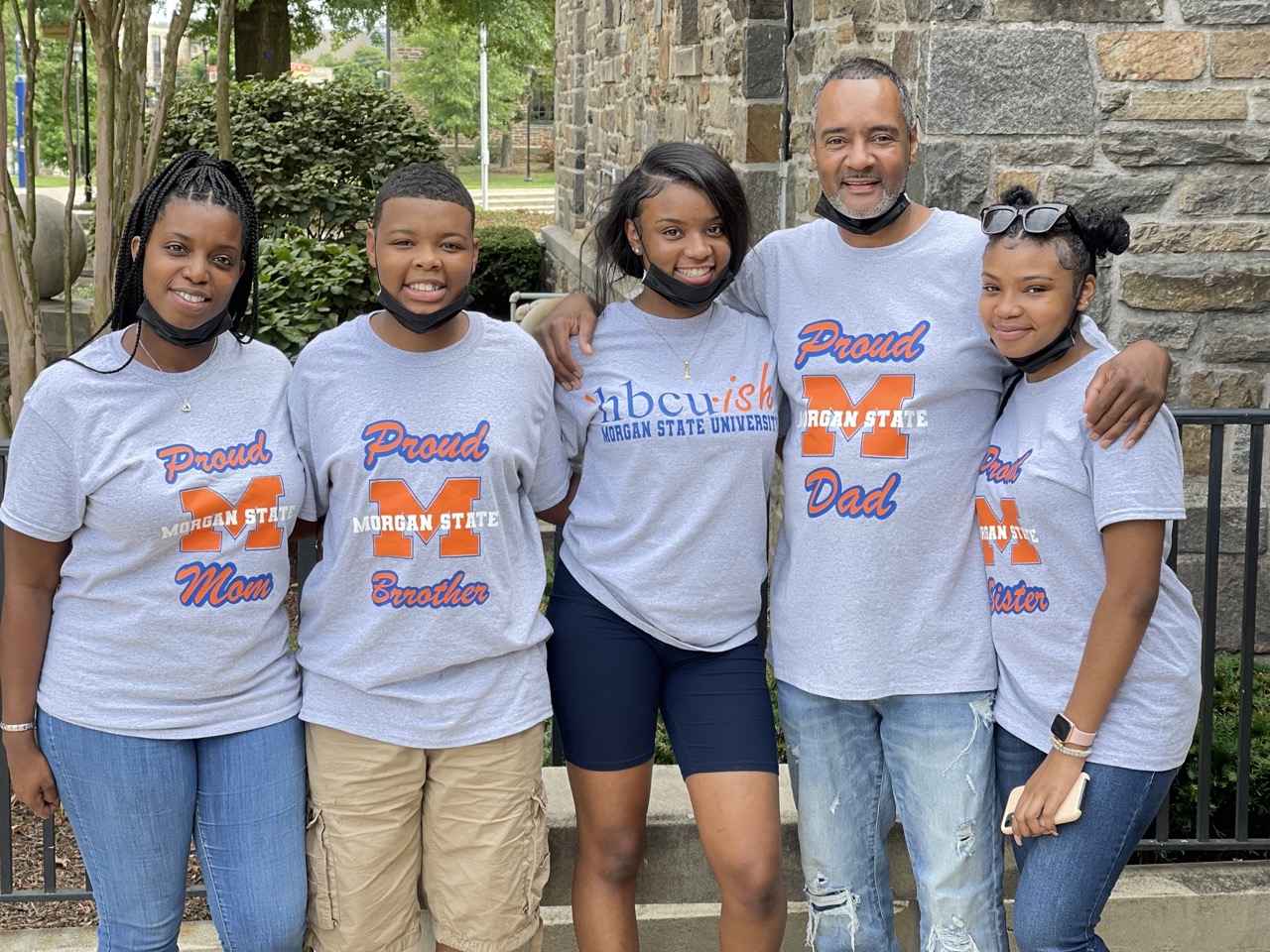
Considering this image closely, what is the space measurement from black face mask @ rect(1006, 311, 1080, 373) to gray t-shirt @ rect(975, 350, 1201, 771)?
0.15ft

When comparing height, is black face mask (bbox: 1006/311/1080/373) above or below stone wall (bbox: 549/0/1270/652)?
below

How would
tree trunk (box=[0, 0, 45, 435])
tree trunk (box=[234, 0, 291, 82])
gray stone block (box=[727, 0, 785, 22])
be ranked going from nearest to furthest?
1. tree trunk (box=[0, 0, 45, 435])
2. gray stone block (box=[727, 0, 785, 22])
3. tree trunk (box=[234, 0, 291, 82])

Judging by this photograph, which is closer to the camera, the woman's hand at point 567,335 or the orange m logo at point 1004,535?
the orange m logo at point 1004,535

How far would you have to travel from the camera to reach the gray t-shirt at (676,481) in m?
2.64

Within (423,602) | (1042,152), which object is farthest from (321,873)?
(1042,152)

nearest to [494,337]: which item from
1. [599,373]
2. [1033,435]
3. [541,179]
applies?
[599,373]

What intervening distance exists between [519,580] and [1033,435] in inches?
37.6

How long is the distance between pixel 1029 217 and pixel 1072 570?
24.4 inches

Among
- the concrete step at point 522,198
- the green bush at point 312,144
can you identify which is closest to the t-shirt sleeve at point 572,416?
the green bush at point 312,144

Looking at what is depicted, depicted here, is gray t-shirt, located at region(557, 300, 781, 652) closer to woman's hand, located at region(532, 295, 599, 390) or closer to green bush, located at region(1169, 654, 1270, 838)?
woman's hand, located at region(532, 295, 599, 390)

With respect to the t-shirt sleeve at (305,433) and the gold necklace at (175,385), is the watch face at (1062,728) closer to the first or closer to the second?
the t-shirt sleeve at (305,433)

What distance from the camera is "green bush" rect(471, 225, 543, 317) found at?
15.7 meters

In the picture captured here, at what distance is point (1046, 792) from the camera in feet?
8.02

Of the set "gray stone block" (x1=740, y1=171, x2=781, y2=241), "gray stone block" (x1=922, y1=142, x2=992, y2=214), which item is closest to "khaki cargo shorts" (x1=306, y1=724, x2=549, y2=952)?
"gray stone block" (x1=922, y1=142, x2=992, y2=214)
